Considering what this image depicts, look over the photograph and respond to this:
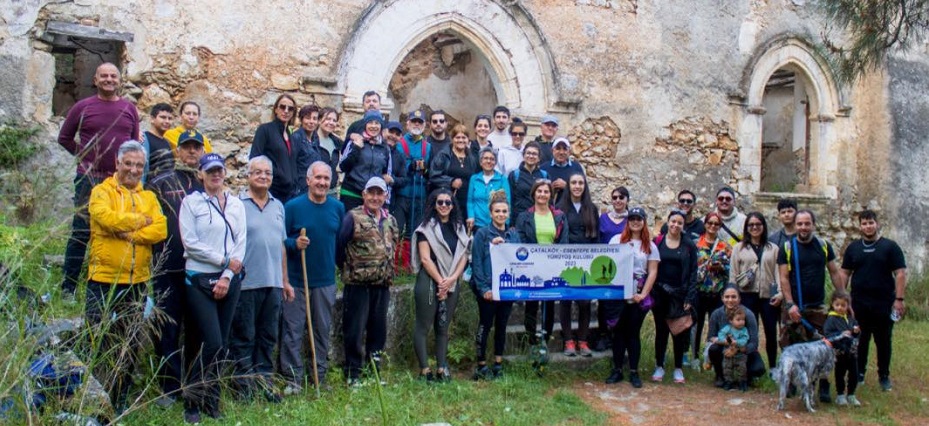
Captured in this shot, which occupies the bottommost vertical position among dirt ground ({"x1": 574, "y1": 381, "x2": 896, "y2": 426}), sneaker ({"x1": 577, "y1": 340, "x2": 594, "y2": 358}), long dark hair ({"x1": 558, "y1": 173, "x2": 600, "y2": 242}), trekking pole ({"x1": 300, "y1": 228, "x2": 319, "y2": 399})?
dirt ground ({"x1": 574, "y1": 381, "x2": 896, "y2": 426})

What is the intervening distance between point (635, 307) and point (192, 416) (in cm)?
361

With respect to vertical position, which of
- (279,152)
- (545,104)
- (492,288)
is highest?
(545,104)

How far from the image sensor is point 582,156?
10.8m

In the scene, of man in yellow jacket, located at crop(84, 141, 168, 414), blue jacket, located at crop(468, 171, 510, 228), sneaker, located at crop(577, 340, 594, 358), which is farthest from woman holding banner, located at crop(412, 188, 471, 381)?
man in yellow jacket, located at crop(84, 141, 168, 414)

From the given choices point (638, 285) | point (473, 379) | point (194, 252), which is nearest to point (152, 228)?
point (194, 252)

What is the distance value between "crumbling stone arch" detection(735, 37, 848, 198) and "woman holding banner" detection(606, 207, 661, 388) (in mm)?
5556

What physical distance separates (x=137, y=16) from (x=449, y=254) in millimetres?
4091

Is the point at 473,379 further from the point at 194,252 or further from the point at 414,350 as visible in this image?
the point at 194,252

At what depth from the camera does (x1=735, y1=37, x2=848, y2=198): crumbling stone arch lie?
12008mm

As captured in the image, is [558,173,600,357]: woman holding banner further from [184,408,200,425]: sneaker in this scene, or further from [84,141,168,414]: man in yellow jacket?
[84,141,168,414]: man in yellow jacket

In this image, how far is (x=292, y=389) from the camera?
19.2ft

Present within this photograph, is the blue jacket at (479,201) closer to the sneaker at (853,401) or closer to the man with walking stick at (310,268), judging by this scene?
the man with walking stick at (310,268)

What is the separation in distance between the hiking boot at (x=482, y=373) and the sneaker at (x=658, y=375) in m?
1.46

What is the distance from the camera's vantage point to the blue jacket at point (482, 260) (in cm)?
664
